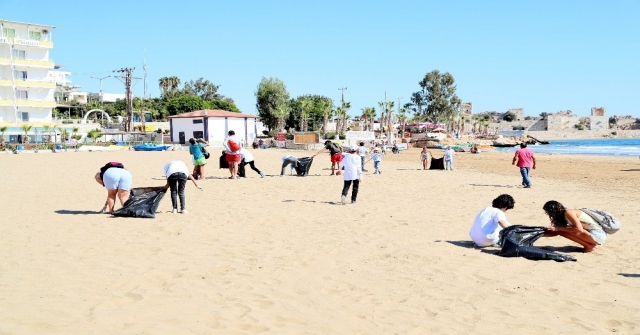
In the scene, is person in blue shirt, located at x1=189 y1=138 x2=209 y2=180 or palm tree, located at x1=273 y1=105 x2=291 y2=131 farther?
palm tree, located at x1=273 y1=105 x2=291 y2=131

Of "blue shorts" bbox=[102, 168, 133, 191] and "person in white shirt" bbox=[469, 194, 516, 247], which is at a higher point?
"blue shorts" bbox=[102, 168, 133, 191]

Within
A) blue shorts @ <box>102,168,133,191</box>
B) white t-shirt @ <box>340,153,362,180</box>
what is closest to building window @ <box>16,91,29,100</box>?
blue shorts @ <box>102,168,133,191</box>

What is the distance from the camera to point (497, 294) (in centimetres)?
555

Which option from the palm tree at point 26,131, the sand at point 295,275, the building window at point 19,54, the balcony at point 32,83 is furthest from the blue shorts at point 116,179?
the building window at point 19,54

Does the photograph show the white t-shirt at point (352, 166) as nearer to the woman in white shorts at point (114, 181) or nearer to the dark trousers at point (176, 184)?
the dark trousers at point (176, 184)

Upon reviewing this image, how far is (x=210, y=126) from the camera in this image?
5647 cm

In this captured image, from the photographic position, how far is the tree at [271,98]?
79.0 metres

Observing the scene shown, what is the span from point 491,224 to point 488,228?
7cm

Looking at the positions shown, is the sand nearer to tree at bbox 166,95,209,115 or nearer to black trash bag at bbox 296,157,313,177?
black trash bag at bbox 296,157,313,177

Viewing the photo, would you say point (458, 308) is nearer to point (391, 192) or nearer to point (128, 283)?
point (128, 283)

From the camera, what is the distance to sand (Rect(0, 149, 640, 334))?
4684 mm

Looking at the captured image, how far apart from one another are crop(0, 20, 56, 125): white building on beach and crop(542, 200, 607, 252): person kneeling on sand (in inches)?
2237

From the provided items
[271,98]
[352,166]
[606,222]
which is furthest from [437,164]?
[271,98]

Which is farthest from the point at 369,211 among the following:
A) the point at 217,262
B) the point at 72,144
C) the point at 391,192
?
the point at 72,144
